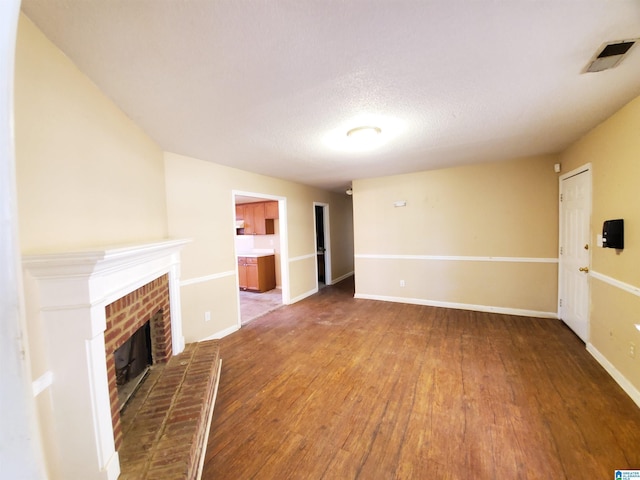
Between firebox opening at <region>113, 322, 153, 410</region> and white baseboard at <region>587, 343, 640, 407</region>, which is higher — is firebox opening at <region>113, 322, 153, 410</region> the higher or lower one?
the higher one

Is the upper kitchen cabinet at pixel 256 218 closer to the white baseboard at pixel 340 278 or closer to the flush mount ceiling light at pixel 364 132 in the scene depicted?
the white baseboard at pixel 340 278

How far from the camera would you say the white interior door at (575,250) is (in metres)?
2.72

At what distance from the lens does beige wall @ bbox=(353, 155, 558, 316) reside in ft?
11.7

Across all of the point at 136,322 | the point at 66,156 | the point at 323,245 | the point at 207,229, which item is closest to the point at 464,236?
the point at 323,245

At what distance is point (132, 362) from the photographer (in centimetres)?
201

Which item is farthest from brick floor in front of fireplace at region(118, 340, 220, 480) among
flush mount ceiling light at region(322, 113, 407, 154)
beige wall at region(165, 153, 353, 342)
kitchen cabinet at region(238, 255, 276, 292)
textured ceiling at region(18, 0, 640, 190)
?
kitchen cabinet at region(238, 255, 276, 292)

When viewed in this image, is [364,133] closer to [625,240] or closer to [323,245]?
[625,240]

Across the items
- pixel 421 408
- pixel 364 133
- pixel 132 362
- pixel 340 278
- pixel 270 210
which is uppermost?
pixel 364 133

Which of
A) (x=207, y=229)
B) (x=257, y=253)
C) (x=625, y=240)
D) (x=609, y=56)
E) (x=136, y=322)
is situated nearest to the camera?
(x=609, y=56)

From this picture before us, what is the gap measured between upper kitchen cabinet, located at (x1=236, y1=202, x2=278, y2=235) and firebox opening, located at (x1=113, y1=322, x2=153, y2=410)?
4.00 meters

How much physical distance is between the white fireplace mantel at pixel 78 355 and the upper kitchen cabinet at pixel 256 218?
4.87 metres

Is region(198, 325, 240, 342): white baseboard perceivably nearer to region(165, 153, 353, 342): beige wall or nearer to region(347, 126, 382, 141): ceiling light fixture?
region(165, 153, 353, 342): beige wall

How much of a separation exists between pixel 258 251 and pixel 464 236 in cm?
459

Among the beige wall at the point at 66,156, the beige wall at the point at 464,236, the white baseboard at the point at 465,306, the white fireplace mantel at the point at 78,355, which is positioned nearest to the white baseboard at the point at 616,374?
the white baseboard at the point at 465,306
